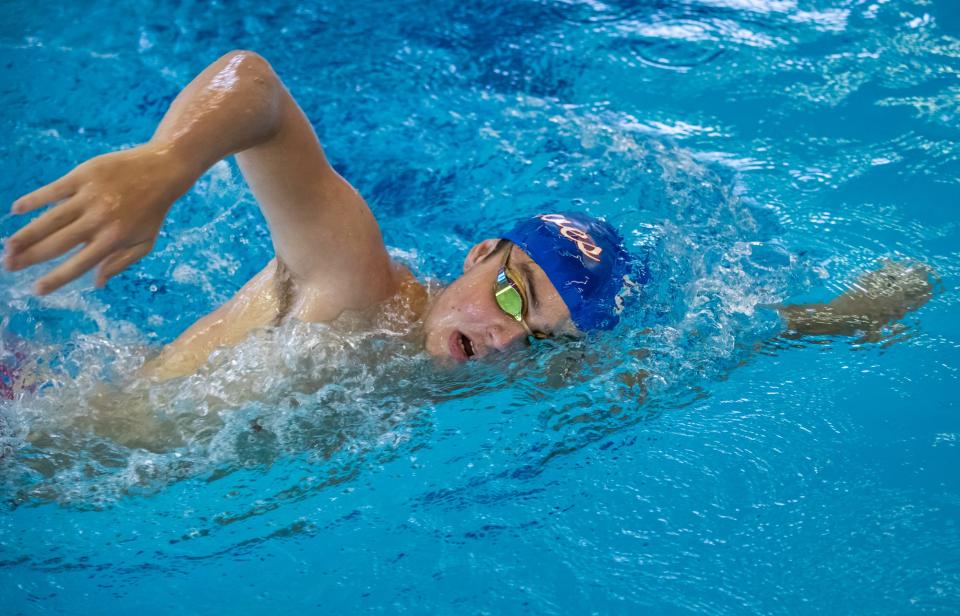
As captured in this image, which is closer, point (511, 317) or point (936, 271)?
point (511, 317)

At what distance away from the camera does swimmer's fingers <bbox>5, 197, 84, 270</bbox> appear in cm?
134

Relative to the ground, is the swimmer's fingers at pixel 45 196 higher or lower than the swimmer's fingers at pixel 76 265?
higher

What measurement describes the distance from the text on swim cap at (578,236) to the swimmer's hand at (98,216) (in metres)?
1.40

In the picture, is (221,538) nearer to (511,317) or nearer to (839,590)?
(511,317)

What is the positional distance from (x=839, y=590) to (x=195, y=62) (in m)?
3.70

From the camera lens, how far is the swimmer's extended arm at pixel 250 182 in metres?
1.38

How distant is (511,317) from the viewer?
8.53 ft

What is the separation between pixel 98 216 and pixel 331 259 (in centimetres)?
102

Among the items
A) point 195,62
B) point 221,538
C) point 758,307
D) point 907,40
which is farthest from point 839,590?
point 195,62

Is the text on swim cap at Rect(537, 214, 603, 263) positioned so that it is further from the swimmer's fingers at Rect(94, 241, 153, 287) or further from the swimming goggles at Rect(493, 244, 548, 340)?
the swimmer's fingers at Rect(94, 241, 153, 287)

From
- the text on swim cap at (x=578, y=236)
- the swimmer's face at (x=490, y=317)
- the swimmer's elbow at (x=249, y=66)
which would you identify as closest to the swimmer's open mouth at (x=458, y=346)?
the swimmer's face at (x=490, y=317)

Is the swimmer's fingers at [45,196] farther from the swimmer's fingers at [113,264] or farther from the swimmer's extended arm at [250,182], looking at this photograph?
the swimmer's fingers at [113,264]

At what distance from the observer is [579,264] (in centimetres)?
263

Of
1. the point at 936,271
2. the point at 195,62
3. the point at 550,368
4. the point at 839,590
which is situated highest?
the point at 195,62
